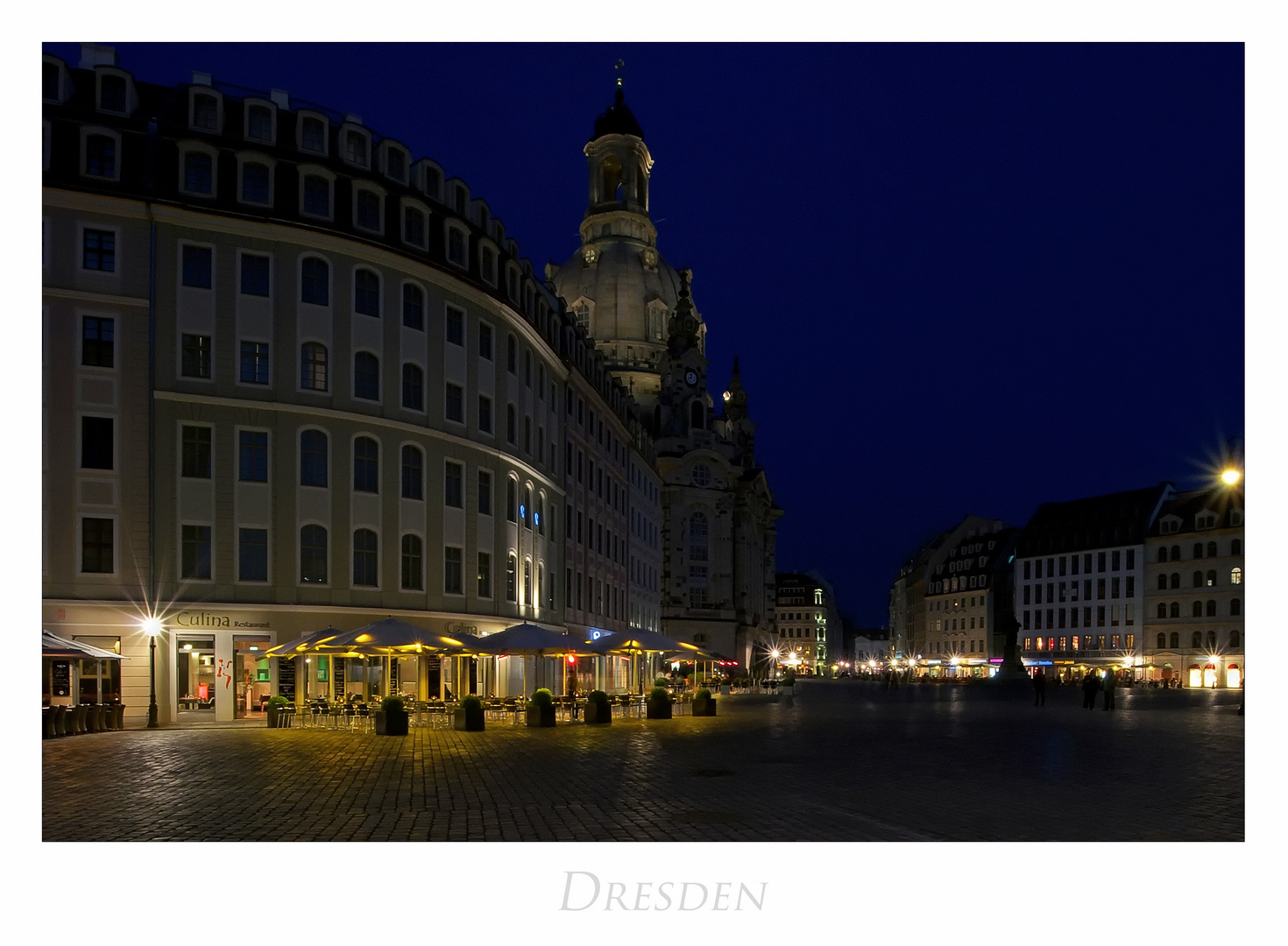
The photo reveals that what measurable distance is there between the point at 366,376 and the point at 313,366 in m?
2.12

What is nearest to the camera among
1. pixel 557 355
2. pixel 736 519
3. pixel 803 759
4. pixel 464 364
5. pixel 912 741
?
pixel 803 759

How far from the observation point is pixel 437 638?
35.2m

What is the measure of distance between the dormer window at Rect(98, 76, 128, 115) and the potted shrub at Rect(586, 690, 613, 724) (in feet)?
73.9

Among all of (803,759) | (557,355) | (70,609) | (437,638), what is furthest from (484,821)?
(557,355)

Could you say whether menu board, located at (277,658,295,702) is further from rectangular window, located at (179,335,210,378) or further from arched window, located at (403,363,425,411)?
arched window, located at (403,363,425,411)

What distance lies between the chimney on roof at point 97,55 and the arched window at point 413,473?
15321 mm

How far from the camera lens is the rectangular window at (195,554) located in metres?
37.5

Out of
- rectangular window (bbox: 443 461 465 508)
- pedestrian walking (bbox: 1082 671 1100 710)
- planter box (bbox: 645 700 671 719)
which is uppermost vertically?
rectangular window (bbox: 443 461 465 508)

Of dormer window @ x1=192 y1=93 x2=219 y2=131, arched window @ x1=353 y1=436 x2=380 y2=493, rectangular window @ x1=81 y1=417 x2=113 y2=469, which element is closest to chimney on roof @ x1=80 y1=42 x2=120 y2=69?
dormer window @ x1=192 y1=93 x2=219 y2=131

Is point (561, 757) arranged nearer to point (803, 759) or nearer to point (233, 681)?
point (803, 759)

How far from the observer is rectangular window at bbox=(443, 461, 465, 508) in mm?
45344

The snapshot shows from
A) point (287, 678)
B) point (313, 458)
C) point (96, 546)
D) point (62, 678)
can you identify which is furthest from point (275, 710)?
point (313, 458)

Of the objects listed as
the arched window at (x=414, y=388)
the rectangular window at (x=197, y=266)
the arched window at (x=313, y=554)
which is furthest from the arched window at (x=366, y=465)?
the rectangular window at (x=197, y=266)
